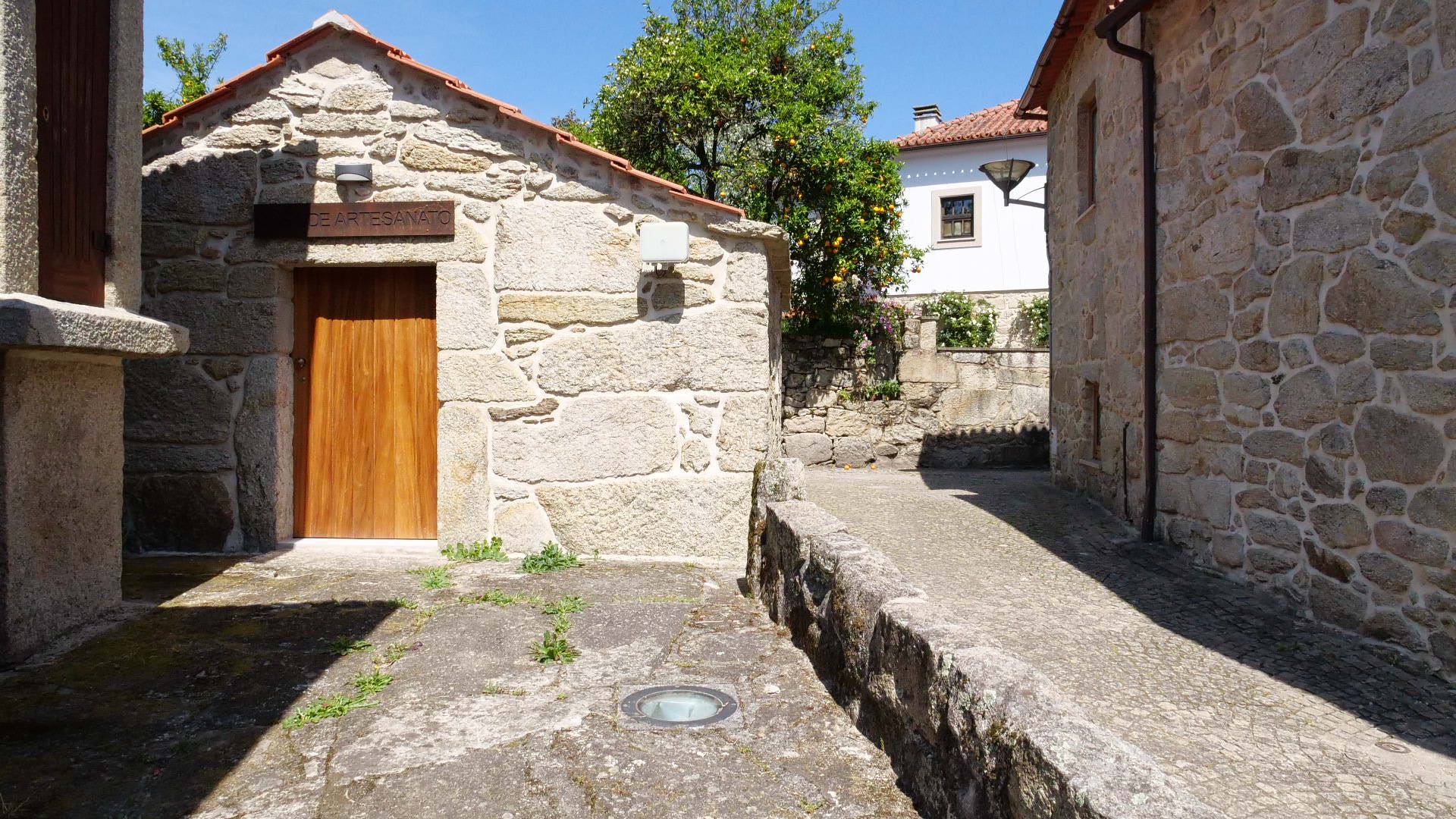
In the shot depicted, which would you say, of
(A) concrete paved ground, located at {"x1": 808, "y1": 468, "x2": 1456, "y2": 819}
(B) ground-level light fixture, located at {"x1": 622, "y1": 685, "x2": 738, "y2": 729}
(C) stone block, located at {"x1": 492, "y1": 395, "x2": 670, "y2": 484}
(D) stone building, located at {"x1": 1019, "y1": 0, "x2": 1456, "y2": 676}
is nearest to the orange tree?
(D) stone building, located at {"x1": 1019, "y1": 0, "x2": 1456, "y2": 676}

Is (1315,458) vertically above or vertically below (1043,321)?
below

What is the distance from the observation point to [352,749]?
2828 mm

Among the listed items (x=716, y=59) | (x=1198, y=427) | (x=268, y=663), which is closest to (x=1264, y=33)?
(x=1198, y=427)

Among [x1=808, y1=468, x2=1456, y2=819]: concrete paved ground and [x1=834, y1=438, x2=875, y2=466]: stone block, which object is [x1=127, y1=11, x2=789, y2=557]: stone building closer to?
[x1=808, y1=468, x2=1456, y2=819]: concrete paved ground

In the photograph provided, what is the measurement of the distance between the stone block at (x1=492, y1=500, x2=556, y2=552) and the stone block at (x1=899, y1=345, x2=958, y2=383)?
765 cm

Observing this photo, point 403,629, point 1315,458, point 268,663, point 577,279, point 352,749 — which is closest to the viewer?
point 352,749

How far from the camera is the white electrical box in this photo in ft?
17.4

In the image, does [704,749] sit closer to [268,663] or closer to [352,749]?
[352,749]

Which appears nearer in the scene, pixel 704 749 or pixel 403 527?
pixel 704 749

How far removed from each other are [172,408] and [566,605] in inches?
116

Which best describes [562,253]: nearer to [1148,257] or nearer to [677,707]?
[677,707]

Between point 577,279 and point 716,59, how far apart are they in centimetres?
830

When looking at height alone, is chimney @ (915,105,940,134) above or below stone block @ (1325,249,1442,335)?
above

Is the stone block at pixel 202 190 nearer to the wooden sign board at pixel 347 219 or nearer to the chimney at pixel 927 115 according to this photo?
the wooden sign board at pixel 347 219
